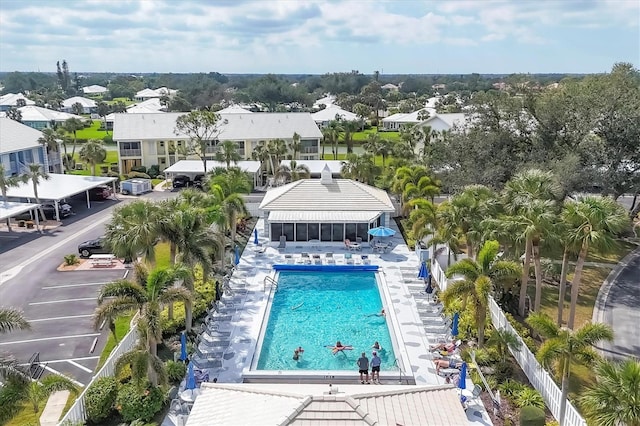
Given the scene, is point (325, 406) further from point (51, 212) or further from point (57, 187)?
point (57, 187)

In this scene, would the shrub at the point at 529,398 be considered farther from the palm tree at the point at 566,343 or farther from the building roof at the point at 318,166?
the building roof at the point at 318,166

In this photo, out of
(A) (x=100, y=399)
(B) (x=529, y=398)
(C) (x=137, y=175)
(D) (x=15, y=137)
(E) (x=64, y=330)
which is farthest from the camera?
(C) (x=137, y=175)

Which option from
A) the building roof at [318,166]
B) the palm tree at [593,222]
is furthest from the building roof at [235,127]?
the palm tree at [593,222]

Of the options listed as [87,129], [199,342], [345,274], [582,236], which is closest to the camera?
[582,236]

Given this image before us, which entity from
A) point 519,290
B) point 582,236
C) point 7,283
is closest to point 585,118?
point 519,290

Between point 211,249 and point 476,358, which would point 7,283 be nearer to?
point 211,249

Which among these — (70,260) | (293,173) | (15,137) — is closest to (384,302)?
(70,260)
